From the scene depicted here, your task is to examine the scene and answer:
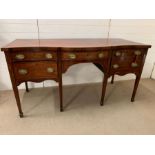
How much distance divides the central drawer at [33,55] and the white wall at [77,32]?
1.97 feet

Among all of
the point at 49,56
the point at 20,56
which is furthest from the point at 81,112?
the point at 20,56

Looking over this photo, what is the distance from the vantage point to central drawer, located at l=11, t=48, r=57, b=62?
1.25 meters

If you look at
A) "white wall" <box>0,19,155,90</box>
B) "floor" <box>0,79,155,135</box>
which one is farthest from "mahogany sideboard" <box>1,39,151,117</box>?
"white wall" <box>0,19,155,90</box>

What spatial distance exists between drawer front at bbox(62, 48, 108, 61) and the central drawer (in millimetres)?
106

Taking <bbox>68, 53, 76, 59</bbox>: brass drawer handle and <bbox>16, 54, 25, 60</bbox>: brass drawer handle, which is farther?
<bbox>68, 53, 76, 59</bbox>: brass drawer handle

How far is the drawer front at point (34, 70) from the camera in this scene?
4.34ft

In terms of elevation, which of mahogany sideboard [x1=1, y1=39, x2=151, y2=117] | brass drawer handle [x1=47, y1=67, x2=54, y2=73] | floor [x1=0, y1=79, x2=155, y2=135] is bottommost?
floor [x1=0, y1=79, x2=155, y2=135]

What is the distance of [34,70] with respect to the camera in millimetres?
1372

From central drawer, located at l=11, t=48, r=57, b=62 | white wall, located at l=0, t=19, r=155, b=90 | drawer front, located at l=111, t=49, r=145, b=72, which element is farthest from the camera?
white wall, located at l=0, t=19, r=155, b=90

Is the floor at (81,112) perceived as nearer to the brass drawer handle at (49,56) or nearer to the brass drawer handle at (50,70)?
the brass drawer handle at (50,70)

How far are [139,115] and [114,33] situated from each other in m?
1.11

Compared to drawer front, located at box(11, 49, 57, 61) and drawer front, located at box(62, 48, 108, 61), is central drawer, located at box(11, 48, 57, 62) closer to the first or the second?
drawer front, located at box(11, 49, 57, 61)
